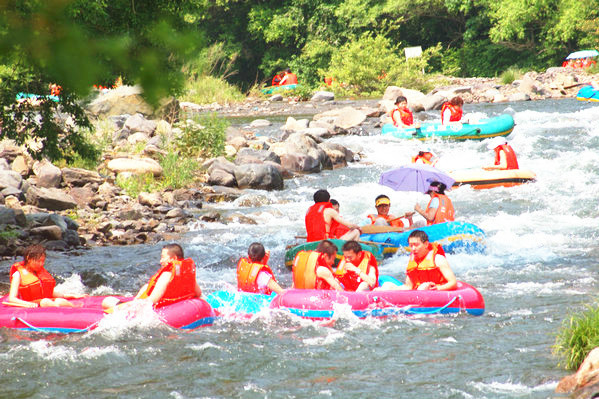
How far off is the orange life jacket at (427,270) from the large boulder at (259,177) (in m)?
7.46

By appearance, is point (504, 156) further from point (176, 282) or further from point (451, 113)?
point (176, 282)

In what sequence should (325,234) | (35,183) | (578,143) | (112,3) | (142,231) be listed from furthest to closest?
(578,143)
(35,183)
(142,231)
(325,234)
(112,3)

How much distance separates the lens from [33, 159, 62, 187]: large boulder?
1304 cm

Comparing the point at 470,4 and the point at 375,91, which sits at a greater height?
the point at 470,4

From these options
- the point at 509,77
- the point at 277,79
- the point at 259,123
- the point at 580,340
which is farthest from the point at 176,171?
the point at 277,79

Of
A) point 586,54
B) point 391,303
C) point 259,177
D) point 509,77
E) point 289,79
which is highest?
point 289,79

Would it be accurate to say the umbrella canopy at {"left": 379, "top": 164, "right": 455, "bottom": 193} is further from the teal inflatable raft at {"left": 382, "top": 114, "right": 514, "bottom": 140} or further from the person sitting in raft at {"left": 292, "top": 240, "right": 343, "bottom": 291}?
the teal inflatable raft at {"left": 382, "top": 114, "right": 514, "bottom": 140}

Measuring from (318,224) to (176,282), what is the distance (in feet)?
9.80

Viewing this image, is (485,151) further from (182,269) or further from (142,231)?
(182,269)

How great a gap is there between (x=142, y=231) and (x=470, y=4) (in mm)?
25732

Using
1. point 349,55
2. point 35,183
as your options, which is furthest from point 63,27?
point 349,55

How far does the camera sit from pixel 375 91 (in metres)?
30.6

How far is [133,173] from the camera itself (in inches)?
555

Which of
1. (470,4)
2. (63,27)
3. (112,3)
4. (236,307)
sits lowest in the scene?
(236,307)
